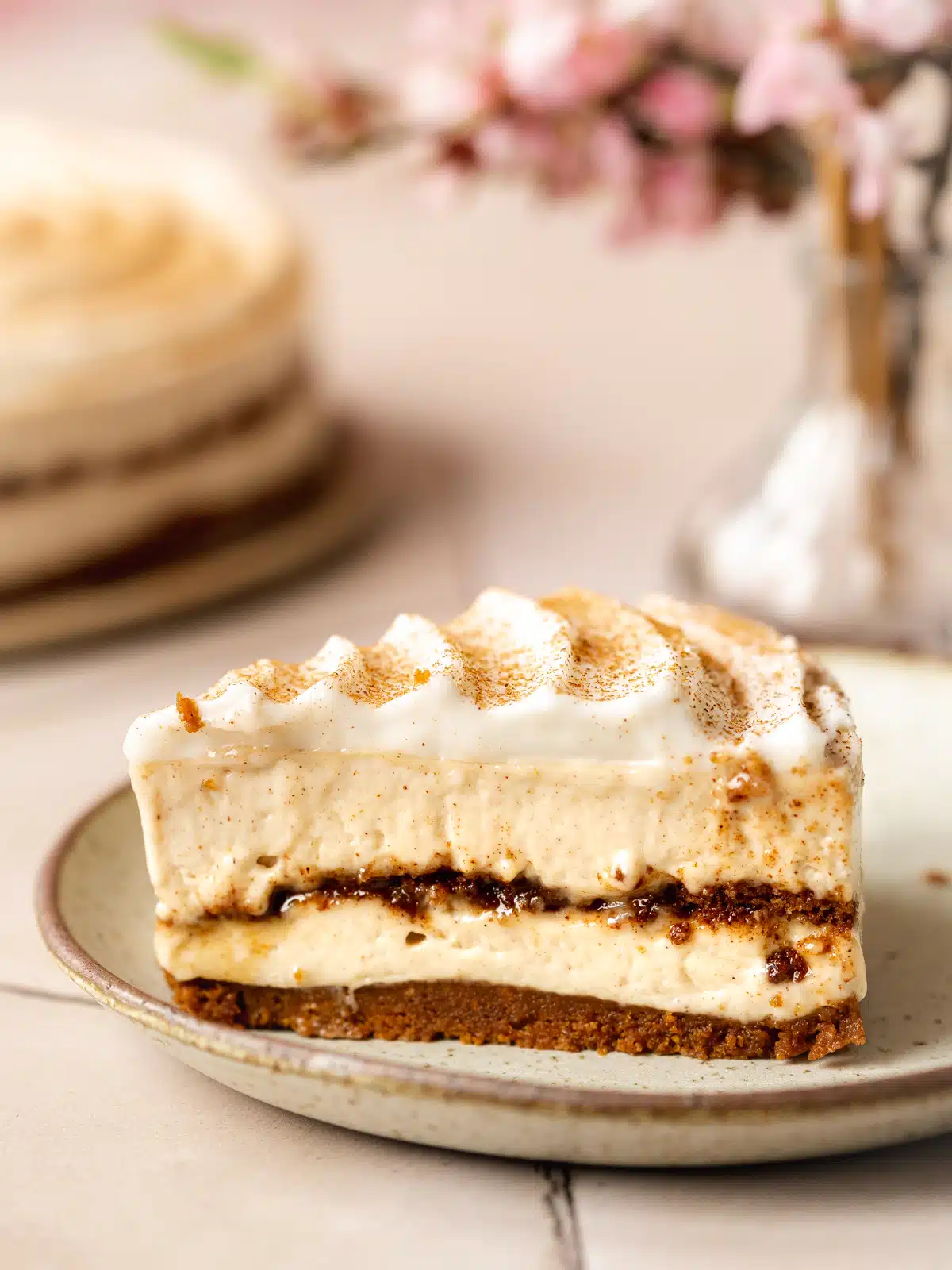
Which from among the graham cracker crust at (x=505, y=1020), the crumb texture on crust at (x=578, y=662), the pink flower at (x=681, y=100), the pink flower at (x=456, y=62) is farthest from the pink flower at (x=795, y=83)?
the graham cracker crust at (x=505, y=1020)

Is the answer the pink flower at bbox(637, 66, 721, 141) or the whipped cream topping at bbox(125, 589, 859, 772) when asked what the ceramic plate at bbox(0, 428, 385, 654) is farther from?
the whipped cream topping at bbox(125, 589, 859, 772)

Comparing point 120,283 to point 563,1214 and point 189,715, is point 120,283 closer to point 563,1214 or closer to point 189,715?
point 189,715

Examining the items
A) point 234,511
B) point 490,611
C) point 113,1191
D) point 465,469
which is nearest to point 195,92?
point 465,469

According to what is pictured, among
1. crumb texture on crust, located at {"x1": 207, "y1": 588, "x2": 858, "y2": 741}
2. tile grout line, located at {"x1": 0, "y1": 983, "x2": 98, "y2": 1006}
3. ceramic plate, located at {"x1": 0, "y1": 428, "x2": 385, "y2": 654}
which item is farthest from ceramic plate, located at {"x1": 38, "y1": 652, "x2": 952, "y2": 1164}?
ceramic plate, located at {"x1": 0, "y1": 428, "x2": 385, "y2": 654}

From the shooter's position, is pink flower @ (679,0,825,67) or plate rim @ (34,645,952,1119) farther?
pink flower @ (679,0,825,67)

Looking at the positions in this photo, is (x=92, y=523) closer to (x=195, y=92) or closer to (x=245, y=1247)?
(x=245, y=1247)
